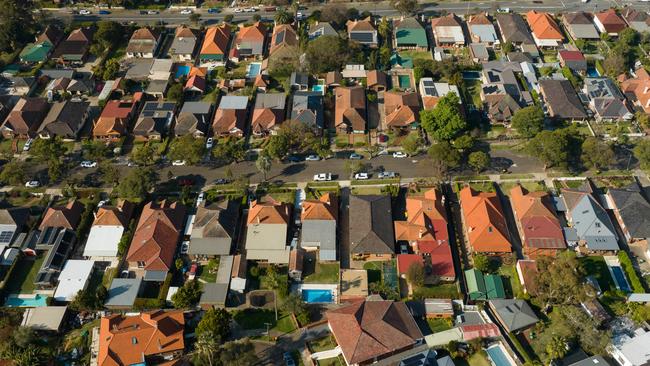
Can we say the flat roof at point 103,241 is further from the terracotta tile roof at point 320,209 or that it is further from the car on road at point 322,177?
the car on road at point 322,177

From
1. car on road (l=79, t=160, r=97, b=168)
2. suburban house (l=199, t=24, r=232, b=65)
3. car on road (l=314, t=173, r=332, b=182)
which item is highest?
suburban house (l=199, t=24, r=232, b=65)

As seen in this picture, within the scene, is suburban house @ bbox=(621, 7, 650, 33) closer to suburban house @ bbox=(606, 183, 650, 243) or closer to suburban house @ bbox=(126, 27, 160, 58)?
suburban house @ bbox=(606, 183, 650, 243)

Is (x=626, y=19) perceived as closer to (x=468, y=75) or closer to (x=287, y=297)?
(x=468, y=75)

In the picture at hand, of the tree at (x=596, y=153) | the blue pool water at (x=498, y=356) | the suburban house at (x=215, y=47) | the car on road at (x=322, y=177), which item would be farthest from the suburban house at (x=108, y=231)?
the tree at (x=596, y=153)

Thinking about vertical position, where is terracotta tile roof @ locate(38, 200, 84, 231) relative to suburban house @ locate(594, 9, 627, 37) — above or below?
below

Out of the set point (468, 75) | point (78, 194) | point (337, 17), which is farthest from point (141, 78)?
point (468, 75)

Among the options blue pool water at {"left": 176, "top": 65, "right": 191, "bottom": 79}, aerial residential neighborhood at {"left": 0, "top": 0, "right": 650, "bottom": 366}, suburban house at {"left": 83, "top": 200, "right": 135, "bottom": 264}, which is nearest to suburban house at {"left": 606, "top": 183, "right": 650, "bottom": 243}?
aerial residential neighborhood at {"left": 0, "top": 0, "right": 650, "bottom": 366}

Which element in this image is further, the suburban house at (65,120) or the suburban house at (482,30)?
the suburban house at (482,30)
